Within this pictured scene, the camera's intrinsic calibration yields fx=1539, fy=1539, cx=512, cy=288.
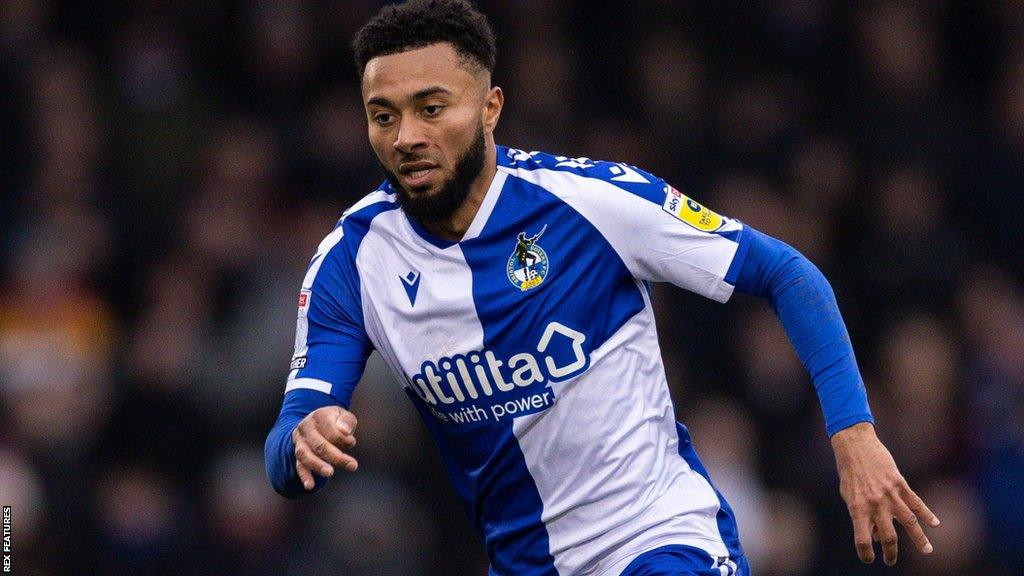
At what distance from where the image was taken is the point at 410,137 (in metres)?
4.39

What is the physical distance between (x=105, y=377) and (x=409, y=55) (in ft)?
16.2

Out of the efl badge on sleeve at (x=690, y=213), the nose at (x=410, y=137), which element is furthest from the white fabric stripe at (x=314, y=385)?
the efl badge on sleeve at (x=690, y=213)

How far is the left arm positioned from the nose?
38.6 inches

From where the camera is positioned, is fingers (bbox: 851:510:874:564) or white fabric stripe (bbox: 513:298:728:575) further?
white fabric stripe (bbox: 513:298:728:575)

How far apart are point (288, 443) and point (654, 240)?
1.20 meters

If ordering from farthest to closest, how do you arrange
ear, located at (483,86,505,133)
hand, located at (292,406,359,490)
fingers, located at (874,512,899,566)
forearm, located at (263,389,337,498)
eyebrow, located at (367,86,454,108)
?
ear, located at (483,86,505,133) < eyebrow, located at (367,86,454,108) < forearm, located at (263,389,337,498) < fingers, located at (874,512,899,566) < hand, located at (292,406,359,490)

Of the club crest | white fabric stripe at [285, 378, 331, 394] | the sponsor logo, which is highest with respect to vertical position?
the club crest

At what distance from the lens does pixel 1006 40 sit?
10312 mm

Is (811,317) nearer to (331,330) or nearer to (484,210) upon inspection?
(484,210)

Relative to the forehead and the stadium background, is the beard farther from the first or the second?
the stadium background

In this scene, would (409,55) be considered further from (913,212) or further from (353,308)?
(913,212)

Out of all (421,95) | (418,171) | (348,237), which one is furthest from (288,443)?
(421,95)

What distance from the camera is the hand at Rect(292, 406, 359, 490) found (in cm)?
380

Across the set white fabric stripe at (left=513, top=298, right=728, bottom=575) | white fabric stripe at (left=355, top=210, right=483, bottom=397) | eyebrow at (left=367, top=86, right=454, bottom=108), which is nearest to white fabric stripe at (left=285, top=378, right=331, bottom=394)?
white fabric stripe at (left=355, top=210, right=483, bottom=397)
